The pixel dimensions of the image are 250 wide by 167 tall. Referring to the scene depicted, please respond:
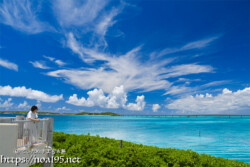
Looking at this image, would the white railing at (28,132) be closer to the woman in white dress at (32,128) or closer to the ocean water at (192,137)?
the woman in white dress at (32,128)

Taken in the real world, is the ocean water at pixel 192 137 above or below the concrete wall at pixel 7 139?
below

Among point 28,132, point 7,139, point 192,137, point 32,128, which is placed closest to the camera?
point 7,139

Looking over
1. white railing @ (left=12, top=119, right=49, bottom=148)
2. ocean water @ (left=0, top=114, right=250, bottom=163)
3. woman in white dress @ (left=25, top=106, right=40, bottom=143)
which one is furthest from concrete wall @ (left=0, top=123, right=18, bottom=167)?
ocean water @ (left=0, top=114, right=250, bottom=163)

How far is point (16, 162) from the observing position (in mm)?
5523

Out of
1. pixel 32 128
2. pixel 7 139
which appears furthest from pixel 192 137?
pixel 7 139

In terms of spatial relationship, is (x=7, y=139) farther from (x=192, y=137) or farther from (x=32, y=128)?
(x=192, y=137)

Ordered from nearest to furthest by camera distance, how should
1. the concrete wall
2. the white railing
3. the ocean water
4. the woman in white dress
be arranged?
the concrete wall
the white railing
the woman in white dress
the ocean water

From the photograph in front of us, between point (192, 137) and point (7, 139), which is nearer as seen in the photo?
point (7, 139)

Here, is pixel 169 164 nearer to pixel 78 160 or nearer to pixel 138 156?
pixel 138 156

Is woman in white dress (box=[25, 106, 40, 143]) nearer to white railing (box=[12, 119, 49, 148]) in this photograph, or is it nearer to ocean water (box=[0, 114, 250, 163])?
white railing (box=[12, 119, 49, 148])

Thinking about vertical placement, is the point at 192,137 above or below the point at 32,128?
below

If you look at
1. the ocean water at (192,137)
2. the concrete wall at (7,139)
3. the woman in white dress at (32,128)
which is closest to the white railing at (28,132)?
the woman in white dress at (32,128)

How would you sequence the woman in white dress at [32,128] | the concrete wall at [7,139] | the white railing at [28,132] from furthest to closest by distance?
1. the woman in white dress at [32,128]
2. the white railing at [28,132]
3. the concrete wall at [7,139]

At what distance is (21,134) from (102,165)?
12.2ft
